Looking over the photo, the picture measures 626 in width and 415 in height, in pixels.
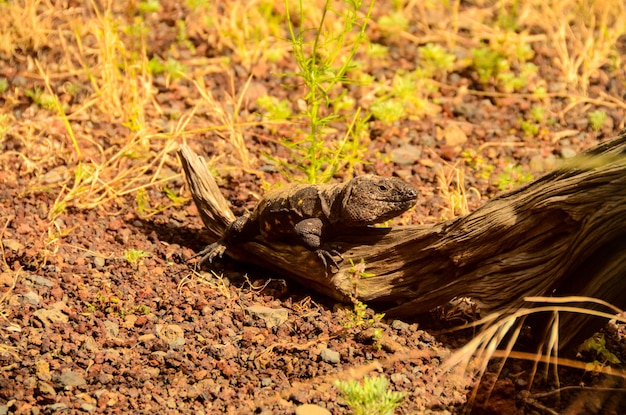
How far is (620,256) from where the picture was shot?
388cm

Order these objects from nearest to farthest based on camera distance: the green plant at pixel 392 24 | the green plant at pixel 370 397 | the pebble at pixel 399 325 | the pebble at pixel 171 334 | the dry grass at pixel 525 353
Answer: the green plant at pixel 370 397, the dry grass at pixel 525 353, the pebble at pixel 171 334, the pebble at pixel 399 325, the green plant at pixel 392 24

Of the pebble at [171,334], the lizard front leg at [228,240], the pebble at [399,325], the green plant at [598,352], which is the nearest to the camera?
the green plant at [598,352]

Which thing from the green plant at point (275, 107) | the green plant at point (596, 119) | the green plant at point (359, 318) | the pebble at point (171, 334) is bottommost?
the pebble at point (171, 334)

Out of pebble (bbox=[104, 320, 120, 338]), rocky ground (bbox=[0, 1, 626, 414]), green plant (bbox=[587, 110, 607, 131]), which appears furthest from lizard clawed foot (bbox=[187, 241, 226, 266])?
green plant (bbox=[587, 110, 607, 131])

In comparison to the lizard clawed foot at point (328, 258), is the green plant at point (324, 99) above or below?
above

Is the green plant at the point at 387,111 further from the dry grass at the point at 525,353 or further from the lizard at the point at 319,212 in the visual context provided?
the dry grass at the point at 525,353

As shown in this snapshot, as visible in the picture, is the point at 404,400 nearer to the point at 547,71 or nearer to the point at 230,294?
the point at 230,294

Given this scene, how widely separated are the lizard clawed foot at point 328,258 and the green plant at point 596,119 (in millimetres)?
3268

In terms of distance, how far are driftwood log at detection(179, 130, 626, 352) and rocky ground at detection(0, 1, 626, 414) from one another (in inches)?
8.5

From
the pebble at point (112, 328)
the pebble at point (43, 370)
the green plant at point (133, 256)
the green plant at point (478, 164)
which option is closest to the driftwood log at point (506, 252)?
the green plant at point (133, 256)

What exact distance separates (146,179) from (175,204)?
414 millimetres

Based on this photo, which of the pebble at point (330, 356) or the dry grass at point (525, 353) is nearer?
the dry grass at point (525, 353)

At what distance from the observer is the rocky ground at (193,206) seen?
4102 mm

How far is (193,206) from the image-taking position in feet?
19.9
